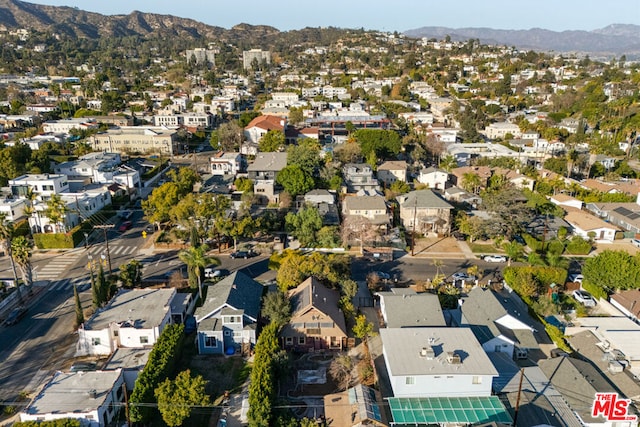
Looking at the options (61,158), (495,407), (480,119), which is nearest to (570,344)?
(495,407)

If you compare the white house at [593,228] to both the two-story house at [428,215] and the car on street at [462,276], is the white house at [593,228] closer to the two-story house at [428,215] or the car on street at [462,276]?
the two-story house at [428,215]

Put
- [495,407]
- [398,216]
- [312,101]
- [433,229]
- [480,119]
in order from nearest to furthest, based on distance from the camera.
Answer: [495,407] → [433,229] → [398,216] → [480,119] → [312,101]

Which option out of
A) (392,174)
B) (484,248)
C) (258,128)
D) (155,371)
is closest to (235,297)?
(155,371)

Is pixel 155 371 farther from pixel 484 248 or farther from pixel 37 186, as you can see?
pixel 37 186

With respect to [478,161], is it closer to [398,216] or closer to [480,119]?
[398,216]

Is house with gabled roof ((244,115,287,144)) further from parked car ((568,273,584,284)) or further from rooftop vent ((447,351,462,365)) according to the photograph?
rooftop vent ((447,351,462,365))

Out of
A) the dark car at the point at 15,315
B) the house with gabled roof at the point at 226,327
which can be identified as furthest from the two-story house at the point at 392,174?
the dark car at the point at 15,315
